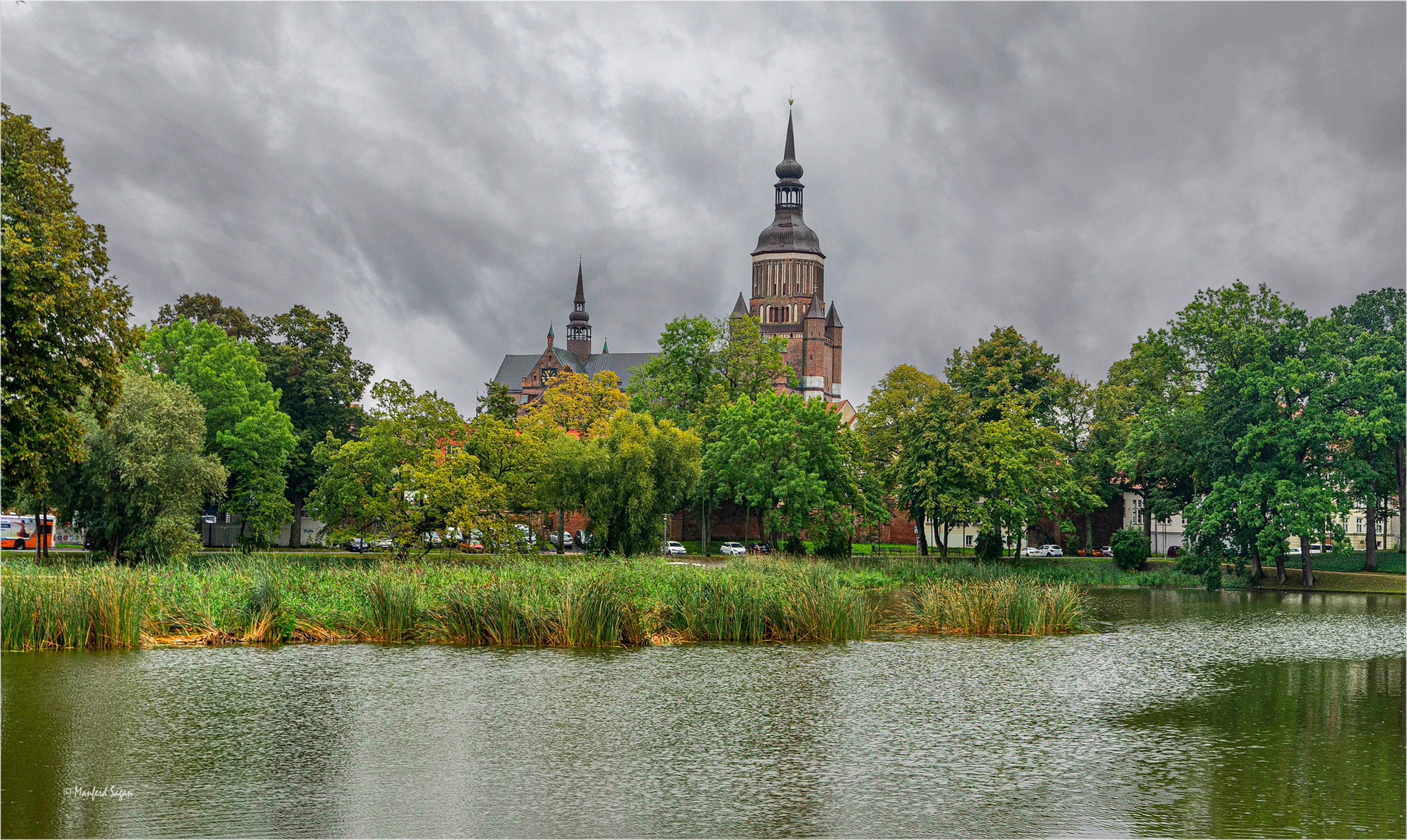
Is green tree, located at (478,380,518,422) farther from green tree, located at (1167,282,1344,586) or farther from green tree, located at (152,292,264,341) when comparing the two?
green tree, located at (1167,282,1344,586)

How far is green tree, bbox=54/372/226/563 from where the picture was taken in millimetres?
35469

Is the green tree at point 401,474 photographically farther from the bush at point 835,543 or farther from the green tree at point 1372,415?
the green tree at point 1372,415

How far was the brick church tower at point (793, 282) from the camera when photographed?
131m

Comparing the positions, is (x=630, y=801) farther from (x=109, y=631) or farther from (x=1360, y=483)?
(x=1360, y=483)

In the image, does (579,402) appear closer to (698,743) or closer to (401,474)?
(401,474)

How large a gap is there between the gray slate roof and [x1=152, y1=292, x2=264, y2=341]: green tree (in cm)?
7897

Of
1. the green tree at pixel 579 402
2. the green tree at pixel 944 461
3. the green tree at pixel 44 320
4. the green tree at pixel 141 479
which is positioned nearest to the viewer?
the green tree at pixel 44 320

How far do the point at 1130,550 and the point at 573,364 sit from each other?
96.3 m

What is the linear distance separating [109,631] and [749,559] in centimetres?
2087

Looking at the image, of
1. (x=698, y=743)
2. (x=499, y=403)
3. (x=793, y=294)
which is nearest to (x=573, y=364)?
(x=793, y=294)

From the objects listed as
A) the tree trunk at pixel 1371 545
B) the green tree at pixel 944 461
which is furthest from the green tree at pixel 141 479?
the tree trunk at pixel 1371 545

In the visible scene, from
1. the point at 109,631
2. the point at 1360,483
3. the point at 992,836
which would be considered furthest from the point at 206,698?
the point at 1360,483

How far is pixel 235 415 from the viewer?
48844 mm

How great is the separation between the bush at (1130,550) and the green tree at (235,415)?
3720 cm
